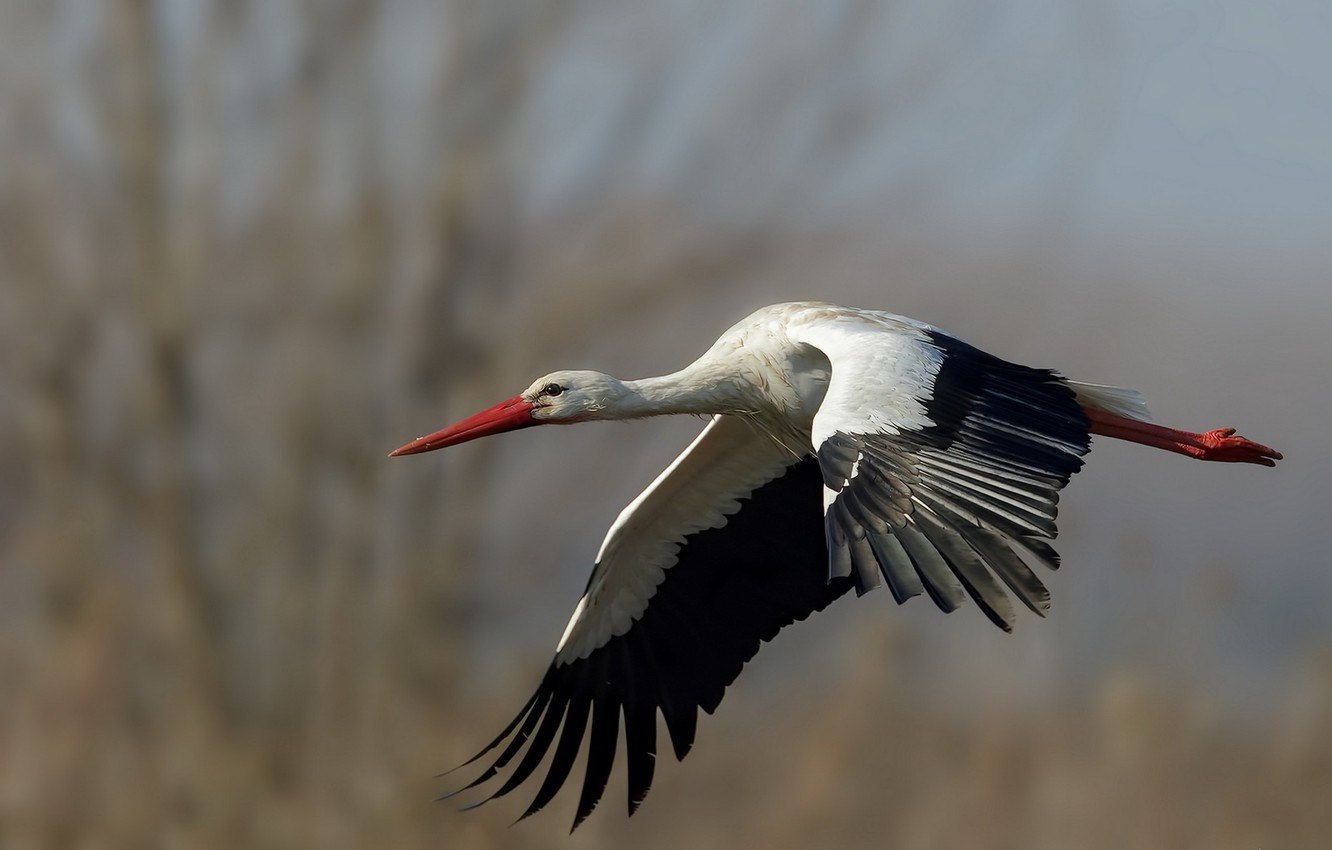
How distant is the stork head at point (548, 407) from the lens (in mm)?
5180

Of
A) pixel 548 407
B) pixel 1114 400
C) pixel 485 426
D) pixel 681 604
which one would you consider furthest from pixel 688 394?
pixel 1114 400

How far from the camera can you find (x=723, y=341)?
5.16 m

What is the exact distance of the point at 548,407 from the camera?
17.3 ft

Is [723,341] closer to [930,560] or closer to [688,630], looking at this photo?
[688,630]

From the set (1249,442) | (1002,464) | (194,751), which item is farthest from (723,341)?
(194,751)

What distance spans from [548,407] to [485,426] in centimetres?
24

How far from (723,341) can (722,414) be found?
0.81 ft

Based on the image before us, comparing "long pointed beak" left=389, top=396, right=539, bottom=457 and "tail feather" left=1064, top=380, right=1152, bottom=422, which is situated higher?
"long pointed beak" left=389, top=396, right=539, bottom=457

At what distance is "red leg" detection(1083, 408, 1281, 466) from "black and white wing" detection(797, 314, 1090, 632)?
83cm

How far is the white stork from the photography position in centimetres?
360

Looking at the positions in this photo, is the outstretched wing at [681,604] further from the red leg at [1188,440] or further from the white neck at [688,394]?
the red leg at [1188,440]

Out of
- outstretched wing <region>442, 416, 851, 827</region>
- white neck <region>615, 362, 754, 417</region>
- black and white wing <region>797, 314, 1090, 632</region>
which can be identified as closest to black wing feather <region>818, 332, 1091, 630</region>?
black and white wing <region>797, 314, 1090, 632</region>

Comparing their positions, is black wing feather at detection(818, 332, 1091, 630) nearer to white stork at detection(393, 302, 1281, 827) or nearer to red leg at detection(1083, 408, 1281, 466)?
white stork at detection(393, 302, 1281, 827)

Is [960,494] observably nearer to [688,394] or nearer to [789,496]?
[688,394]
